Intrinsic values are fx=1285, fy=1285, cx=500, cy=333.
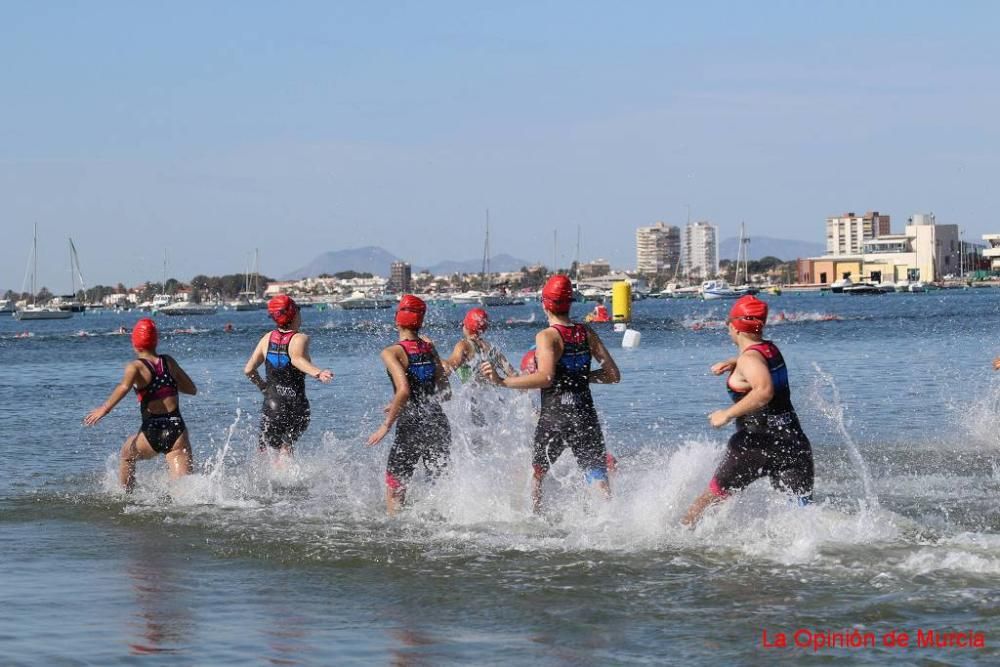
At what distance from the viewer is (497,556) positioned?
28.4 feet

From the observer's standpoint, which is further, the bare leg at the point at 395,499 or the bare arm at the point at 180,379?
the bare arm at the point at 180,379

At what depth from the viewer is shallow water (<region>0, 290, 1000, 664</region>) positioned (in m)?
6.70

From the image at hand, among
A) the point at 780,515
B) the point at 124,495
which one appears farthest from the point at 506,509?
the point at 124,495

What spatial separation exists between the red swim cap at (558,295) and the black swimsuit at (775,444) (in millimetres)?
1534

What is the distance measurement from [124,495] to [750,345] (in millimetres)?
6336

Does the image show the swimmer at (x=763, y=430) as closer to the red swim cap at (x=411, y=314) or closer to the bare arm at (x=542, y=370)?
the bare arm at (x=542, y=370)

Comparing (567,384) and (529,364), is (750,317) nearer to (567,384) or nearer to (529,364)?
(567,384)

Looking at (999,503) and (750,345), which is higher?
(750,345)

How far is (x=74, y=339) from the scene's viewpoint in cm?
7062

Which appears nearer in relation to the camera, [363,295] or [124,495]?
[124,495]

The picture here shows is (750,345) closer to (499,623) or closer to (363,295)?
(499,623)

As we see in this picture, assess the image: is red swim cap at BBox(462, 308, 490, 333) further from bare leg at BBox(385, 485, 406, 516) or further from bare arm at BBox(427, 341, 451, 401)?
bare leg at BBox(385, 485, 406, 516)

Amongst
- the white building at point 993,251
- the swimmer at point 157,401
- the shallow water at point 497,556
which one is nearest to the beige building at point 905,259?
the white building at point 993,251

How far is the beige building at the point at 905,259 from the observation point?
177375mm
